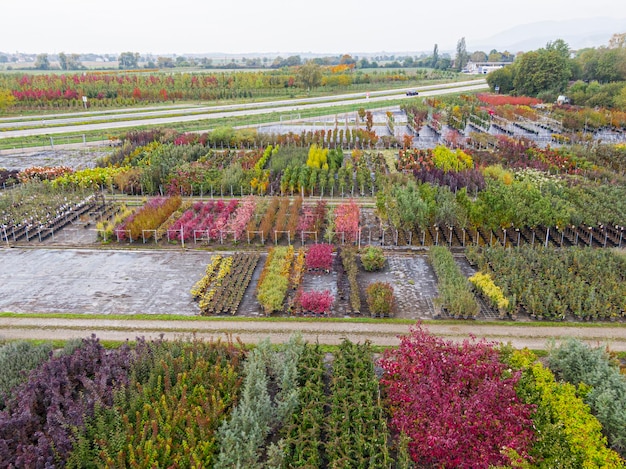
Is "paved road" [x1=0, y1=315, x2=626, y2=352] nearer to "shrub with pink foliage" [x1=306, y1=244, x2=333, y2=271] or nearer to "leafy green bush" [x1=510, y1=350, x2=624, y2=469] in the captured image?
"leafy green bush" [x1=510, y1=350, x2=624, y2=469]

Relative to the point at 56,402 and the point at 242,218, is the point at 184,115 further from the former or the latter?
the point at 56,402

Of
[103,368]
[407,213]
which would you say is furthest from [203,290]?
[407,213]

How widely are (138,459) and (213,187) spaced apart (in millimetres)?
16805

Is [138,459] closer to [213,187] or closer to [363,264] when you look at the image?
[363,264]

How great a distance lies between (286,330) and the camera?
43.9ft

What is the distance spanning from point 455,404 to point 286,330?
5451 millimetres

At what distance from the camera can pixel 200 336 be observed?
13.1 metres

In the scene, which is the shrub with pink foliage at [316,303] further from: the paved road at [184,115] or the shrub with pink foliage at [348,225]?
the paved road at [184,115]

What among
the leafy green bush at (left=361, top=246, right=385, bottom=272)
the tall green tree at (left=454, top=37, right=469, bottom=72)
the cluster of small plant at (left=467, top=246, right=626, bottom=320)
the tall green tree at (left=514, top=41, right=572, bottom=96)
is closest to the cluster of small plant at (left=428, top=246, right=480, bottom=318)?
the cluster of small plant at (left=467, top=246, right=626, bottom=320)

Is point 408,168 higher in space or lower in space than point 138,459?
higher

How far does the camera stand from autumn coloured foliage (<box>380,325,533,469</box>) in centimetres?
851

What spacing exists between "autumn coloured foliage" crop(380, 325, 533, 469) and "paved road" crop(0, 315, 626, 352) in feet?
7.38

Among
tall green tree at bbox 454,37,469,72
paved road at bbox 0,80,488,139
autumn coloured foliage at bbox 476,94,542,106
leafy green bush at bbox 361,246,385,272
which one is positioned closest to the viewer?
leafy green bush at bbox 361,246,385,272

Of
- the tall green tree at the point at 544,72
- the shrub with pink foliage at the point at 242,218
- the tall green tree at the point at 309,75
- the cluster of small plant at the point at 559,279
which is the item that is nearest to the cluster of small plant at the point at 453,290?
the cluster of small plant at the point at 559,279
